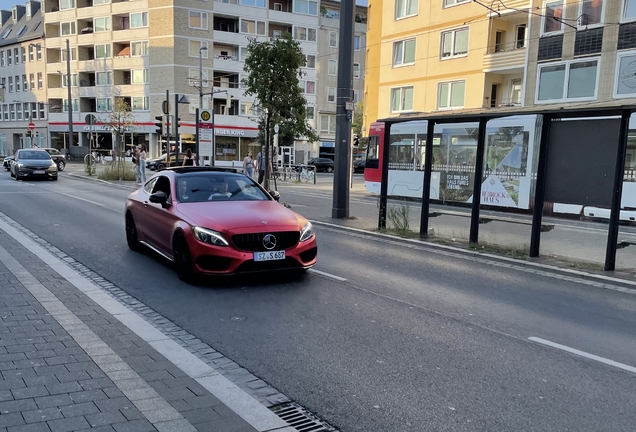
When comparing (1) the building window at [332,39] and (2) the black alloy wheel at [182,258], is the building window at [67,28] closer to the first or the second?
(1) the building window at [332,39]

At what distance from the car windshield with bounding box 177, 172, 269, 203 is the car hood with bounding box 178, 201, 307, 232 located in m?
0.26

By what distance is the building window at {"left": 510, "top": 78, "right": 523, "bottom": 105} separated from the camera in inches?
1194

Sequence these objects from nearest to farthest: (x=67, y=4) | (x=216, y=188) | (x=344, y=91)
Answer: (x=216, y=188) → (x=344, y=91) → (x=67, y=4)

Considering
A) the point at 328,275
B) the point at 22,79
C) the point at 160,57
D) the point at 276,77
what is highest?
the point at 160,57

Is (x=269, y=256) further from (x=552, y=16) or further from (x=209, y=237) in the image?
(x=552, y=16)

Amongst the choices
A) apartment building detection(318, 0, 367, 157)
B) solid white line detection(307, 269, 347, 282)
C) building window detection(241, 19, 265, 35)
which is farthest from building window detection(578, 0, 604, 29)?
apartment building detection(318, 0, 367, 157)

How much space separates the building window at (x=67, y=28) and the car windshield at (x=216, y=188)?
6382cm

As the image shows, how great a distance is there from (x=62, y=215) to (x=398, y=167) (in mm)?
8789

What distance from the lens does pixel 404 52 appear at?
35250 mm

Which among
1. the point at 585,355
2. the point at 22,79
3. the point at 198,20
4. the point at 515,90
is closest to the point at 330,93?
the point at 198,20

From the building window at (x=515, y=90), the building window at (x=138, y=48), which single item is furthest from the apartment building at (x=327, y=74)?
the building window at (x=515, y=90)

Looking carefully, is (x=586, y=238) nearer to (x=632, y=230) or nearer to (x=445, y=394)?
(x=632, y=230)

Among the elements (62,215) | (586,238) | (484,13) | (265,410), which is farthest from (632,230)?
(484,13)

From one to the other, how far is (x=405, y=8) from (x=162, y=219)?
102ft
